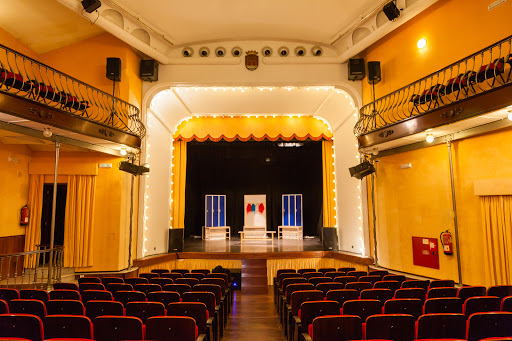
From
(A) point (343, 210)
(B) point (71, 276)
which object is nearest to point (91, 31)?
(B) point (71, 276)

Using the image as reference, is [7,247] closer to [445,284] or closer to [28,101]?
[28,101]

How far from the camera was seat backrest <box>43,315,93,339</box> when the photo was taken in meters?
2.87

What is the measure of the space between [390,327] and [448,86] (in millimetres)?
5009

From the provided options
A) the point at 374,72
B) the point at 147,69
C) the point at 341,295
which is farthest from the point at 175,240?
the point at 374,72

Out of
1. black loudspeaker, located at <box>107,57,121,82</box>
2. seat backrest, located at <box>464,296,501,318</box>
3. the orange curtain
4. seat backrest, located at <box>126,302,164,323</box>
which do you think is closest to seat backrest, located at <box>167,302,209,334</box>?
seat backrest, located at <box>126,302,164,323</box>

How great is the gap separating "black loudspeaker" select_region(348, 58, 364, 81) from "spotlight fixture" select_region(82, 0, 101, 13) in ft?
21.5

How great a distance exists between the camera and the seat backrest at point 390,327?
287 centimetres

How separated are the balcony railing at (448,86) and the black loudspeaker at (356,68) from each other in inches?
38.9

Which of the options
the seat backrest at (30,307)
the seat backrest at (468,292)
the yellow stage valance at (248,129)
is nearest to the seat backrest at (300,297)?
the seat backrest at (468,292)

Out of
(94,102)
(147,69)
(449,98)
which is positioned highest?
(147,69)

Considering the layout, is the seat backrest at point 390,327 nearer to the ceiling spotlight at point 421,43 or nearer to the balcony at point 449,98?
the balcony at point 449,98

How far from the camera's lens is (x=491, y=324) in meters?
2.89

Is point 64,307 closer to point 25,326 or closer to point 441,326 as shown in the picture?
point 25,326

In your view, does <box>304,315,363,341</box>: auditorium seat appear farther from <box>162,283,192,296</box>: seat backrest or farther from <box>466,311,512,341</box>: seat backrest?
<box>162,283,192,296</box>: seat backrest
